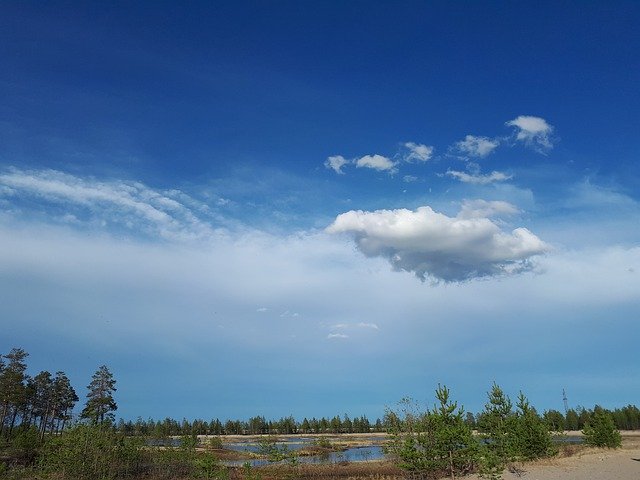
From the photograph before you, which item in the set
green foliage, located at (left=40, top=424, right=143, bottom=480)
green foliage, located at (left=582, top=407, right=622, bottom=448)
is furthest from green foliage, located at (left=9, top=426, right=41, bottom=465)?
green foliage, located at (left=582, top=407, right=622, bottom=448)

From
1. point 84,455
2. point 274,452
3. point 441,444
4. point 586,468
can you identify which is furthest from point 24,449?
point 586,468

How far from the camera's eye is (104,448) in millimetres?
31672

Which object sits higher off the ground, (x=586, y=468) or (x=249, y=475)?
(x=249, y=475)

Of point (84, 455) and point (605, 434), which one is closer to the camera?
point (84, 455)

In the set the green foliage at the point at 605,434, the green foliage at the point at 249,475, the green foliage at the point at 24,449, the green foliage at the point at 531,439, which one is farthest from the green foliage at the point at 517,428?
the green foliage at the point at 24,449

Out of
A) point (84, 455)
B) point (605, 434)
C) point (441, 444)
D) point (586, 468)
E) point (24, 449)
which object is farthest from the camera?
point (605, 434)

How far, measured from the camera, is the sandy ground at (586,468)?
98.8 ft

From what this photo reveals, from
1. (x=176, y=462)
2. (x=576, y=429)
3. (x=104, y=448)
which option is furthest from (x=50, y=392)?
(x=576, y=429)

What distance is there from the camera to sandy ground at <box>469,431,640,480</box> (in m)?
30.1

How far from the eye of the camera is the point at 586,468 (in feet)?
111

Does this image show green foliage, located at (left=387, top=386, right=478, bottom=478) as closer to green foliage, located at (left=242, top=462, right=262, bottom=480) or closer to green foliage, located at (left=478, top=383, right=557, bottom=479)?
green foliage, located at (left=242, top=462, right=262, bottom=480)

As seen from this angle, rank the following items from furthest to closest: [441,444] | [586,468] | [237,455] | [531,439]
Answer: [237,455], [531,439], [586,468], [441,444]

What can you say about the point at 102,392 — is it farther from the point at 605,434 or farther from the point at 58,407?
the point at 605,434

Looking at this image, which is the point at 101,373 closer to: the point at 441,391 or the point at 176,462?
the point at 176,462
